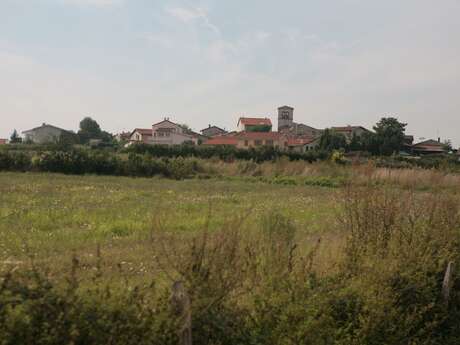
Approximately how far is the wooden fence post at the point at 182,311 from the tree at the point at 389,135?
63.2m

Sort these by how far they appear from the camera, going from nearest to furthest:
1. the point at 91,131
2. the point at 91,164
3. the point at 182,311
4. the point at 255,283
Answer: the point at 182,311
the point at 255,283
the point at 91,164
the point at 91,131

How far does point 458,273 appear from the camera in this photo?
5082 millimetres

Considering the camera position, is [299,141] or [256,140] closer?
[256,140]

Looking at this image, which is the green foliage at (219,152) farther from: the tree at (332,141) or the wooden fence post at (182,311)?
the wooden fence post at (182,311)

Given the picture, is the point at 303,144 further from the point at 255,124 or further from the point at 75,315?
the point at 75,315

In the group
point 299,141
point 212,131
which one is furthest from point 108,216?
point 212,131

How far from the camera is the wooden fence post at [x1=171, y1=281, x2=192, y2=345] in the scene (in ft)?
9.32

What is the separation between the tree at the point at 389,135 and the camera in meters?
62.3

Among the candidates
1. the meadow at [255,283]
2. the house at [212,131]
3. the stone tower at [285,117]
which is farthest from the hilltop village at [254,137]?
the meadow at [255,283]

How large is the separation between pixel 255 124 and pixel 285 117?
1731cm

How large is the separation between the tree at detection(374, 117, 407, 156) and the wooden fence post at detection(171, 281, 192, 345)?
63224 millimetres

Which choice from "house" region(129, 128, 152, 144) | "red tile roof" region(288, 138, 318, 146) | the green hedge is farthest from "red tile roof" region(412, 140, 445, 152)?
the green hedge

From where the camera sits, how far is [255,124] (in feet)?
326

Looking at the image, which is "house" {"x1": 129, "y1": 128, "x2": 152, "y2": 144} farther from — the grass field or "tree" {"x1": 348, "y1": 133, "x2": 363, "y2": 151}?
the grass field
